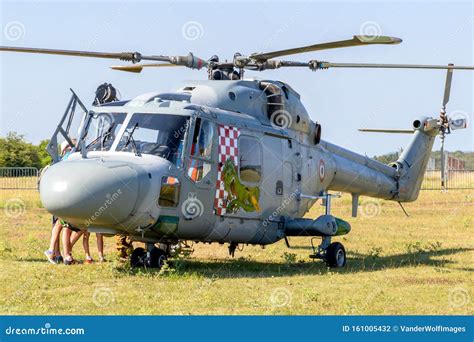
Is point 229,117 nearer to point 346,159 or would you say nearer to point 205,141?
point 205,141

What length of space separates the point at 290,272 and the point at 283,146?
2416 mm

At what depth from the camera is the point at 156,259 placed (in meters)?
12.9

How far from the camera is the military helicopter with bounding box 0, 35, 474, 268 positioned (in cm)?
1102

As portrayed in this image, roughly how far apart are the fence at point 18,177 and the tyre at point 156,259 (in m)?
39.3

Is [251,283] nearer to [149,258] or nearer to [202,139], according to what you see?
[149,258]

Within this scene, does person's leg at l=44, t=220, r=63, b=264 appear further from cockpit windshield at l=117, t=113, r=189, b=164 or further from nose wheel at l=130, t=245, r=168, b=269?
cockpit windshield at l=117, t=113, r=189, b=164

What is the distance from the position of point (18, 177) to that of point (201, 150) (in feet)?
139

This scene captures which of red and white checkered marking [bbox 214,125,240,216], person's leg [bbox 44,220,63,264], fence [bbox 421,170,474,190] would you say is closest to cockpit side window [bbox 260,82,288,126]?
red and white checkered marking [bbox 214,125,240,216]

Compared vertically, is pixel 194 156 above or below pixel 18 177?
above

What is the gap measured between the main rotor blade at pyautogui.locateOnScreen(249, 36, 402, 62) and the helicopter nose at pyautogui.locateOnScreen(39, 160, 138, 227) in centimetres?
348

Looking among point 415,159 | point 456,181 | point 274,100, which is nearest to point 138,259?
point 274,100

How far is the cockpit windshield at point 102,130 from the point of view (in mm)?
12156

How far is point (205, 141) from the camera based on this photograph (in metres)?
12.4
